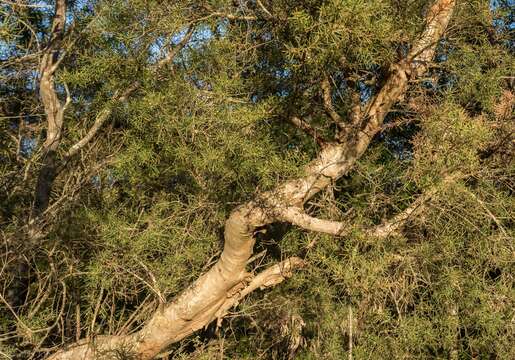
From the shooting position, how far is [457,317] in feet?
15.7

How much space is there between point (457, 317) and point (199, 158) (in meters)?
2.57

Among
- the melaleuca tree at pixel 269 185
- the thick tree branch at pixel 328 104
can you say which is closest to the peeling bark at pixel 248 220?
the melaleuca tree at pixel 269 185

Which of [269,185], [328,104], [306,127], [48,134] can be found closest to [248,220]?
[269,185]

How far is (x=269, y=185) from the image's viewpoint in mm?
4273

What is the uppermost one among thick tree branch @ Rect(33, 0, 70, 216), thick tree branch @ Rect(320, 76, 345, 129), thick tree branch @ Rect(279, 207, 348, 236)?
thick tree branch @ Rect(33, 0, 70, 216)

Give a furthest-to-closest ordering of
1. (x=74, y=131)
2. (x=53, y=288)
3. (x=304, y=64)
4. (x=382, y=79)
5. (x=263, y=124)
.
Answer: (x=74, y=131), (x=53, y=288), (x=263, y=124), (x=382, y=79), (x=304, y=64)

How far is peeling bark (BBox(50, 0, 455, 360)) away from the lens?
4.15m

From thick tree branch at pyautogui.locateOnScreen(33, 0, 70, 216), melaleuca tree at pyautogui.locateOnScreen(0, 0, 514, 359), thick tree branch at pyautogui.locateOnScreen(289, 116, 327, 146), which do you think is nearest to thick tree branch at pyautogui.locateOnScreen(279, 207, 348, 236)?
melaleuca tree at pyautogui.locateOnScreen(0, 0, 514, 359)

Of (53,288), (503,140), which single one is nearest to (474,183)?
(503,140)

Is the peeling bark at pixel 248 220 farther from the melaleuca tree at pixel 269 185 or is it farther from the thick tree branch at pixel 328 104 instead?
the thick tree branch at pixel 328 104

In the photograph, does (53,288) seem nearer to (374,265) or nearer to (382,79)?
(374,265)

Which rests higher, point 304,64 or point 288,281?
point 304,64

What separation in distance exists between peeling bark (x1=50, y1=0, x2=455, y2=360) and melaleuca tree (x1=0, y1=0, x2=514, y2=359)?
0.06 feet

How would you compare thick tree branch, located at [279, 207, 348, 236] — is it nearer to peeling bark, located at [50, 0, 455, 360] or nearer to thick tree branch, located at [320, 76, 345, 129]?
peeling bark, located at [50, 0, 455, 360]
